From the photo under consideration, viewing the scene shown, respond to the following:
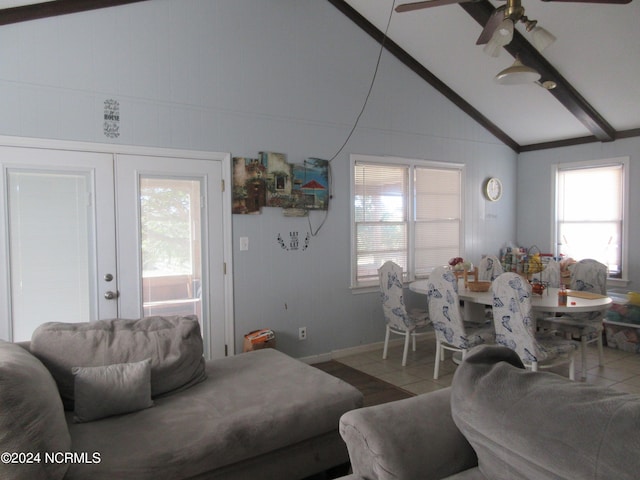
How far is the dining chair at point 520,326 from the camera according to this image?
318cm

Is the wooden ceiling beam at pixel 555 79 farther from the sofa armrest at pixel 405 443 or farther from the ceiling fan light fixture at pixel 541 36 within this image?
the sofa armrest at pixel 405 443

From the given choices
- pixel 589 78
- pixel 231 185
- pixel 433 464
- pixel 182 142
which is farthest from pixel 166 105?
pixel 589 78

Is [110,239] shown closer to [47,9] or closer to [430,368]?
[47,9]

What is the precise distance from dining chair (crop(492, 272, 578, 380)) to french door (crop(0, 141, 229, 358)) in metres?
2.33

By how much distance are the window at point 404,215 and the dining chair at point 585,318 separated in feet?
4.93

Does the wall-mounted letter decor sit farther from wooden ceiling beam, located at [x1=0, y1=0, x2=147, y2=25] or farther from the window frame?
the window frame

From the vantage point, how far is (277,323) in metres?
4.21

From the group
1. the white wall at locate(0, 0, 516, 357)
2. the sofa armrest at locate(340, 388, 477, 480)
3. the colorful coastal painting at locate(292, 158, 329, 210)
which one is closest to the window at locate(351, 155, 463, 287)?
the white wall at locate(0, 0, 516, 357)

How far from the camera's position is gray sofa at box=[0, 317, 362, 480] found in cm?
163

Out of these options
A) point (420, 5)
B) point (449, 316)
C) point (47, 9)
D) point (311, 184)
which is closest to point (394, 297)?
point (449, 316)

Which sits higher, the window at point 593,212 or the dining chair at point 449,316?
the window at point 593,212

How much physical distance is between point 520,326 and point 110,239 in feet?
10.6

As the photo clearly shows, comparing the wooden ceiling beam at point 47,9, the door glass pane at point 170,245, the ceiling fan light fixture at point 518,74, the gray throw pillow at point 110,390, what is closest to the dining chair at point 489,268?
the ceiling fan light fixture at point 518,74

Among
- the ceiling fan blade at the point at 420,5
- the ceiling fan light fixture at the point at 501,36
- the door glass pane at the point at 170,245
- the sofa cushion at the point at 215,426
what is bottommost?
the sofa cushion at the point at 215,426
